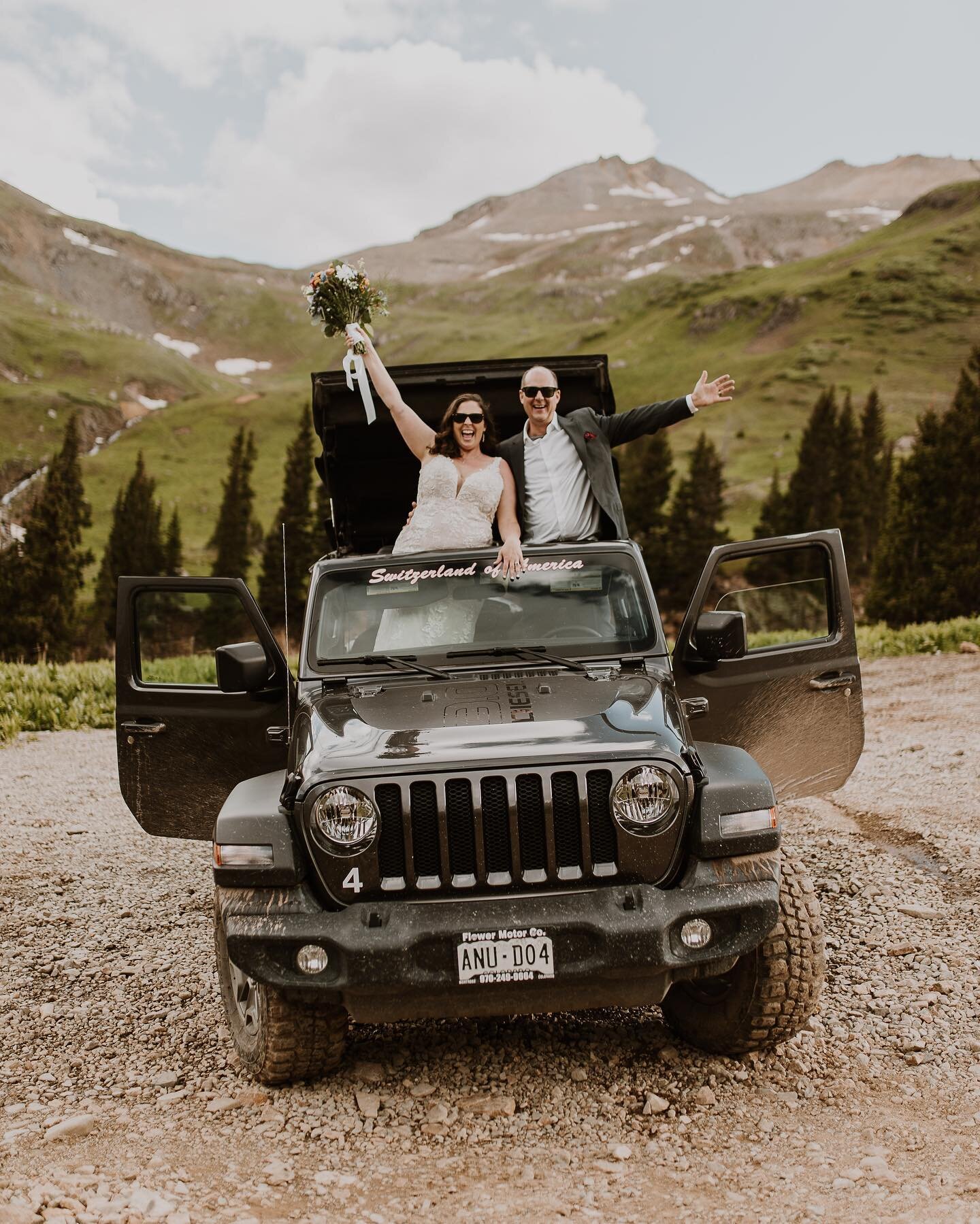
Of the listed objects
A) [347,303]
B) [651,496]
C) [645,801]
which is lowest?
[645,801]

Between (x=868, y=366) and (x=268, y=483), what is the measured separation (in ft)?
207

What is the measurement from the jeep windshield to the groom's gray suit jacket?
0.93 meters

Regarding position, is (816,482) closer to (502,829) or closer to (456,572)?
(456,572)

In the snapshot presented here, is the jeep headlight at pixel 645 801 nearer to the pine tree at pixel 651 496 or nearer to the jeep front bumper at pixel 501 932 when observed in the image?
the jeep front bumper at pixel 501 932

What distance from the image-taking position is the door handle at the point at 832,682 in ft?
18.6

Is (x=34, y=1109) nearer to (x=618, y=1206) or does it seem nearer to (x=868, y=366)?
(x=618, y=1206)

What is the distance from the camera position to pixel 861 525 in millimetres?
52594

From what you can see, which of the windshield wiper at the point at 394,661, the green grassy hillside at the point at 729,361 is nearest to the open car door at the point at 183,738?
the windshield wiper at the point at 394,661

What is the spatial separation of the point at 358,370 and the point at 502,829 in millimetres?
3895

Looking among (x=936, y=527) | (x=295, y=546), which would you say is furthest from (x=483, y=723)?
(x=295, y=546)

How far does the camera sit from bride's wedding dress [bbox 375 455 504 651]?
5.19 metres

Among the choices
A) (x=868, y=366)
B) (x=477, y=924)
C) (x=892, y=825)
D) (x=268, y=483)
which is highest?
(x=868, y=366)

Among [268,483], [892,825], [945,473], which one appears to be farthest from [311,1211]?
[268,483]

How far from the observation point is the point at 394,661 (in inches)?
195
